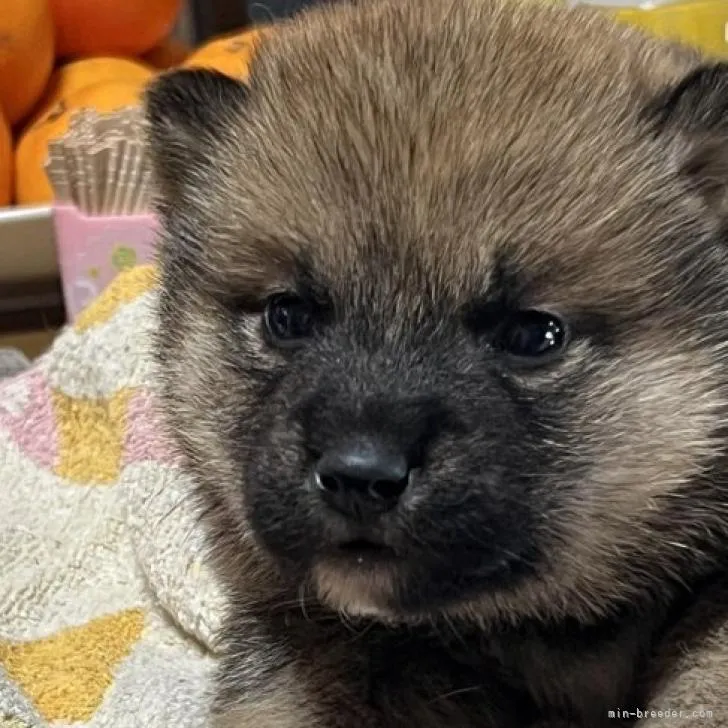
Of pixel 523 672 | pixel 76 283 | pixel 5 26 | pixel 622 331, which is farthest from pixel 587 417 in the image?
pixel 5 26

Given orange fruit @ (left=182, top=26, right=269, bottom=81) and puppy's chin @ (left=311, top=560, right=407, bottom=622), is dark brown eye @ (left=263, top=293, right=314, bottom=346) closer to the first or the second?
puppy's chin @ (left=311, top=560, right=407, bottom=622)

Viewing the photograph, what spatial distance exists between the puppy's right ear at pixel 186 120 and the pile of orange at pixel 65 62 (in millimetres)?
1314

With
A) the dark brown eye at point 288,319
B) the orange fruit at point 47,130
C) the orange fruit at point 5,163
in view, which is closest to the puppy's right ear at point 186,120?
the dark brown eye at point 288,319

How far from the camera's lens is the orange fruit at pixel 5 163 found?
2.80 m

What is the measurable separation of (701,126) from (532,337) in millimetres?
238

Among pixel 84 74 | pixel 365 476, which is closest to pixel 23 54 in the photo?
pixel 84 74

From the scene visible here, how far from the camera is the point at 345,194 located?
1.06 metres

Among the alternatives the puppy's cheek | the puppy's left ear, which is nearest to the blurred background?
the puppy's left ear

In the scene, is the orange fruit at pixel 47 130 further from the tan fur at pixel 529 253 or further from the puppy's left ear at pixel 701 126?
the puppy's left ear at pixel 701 126

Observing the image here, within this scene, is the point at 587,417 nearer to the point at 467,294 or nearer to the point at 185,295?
the point at 467,294

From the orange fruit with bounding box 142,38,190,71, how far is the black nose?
2.34m

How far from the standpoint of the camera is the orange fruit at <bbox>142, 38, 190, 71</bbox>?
3.12 m

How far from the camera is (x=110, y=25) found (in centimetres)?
298

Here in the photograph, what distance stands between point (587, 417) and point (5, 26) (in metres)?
2.11
